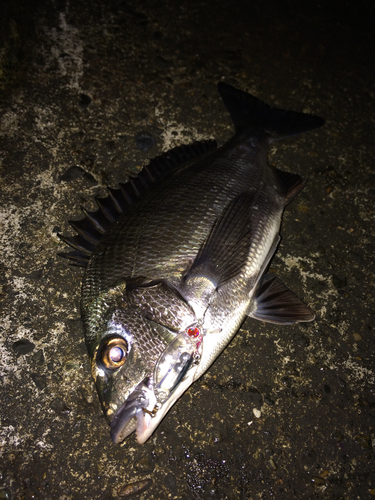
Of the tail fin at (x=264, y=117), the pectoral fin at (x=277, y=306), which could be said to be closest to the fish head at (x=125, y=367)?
the pectoral fin at (x=277, y=306)

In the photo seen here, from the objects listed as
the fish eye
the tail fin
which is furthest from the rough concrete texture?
the fish eye

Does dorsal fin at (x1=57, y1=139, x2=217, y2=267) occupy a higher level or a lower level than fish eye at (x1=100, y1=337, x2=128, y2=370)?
higher

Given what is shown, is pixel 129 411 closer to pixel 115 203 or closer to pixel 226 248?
pixel 226 248

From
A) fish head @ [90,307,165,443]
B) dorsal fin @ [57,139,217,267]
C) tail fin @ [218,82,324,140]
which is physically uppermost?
tail fin @ [218,82,324,140]

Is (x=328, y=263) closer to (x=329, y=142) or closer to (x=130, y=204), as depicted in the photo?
(x=329, y=142)

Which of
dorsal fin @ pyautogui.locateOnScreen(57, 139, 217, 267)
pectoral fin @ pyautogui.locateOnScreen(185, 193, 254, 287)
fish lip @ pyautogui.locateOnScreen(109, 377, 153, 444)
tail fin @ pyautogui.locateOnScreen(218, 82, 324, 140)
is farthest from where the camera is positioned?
tail fin @ pyautogui.locateOnScreen(218, 82, 324, 140)

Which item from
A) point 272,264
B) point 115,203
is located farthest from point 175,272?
point 272,264

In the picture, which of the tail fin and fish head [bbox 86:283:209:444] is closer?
fish head [bbox 86:283:209:444]

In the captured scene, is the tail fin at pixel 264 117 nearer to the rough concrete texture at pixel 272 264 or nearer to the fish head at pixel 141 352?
the rough concrete texture at pixel 272 264

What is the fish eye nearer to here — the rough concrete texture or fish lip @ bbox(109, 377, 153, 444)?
fish lip @ bbox(109, 377, 153, 444)
